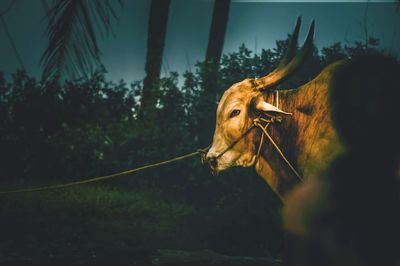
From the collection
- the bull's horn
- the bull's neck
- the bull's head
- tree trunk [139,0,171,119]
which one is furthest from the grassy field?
tree trunk [139,0,171,119]

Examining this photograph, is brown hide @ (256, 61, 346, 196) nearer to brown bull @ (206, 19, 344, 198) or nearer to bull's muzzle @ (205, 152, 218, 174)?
brown bull @ (206, 19, 344, 198)

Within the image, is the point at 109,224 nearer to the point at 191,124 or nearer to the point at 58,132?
the point at 191,124

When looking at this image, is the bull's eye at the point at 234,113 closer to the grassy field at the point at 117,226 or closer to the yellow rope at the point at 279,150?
the yellow rope at the point at 279,150

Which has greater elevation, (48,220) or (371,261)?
(371,261)

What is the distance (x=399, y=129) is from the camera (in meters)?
2.49

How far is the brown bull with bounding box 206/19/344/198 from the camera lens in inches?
133

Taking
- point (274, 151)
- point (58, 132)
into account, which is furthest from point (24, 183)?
point (274, 151)

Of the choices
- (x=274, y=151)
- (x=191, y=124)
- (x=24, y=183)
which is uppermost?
(x=191, y=124)

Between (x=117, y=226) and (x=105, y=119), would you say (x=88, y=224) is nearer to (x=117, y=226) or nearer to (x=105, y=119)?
(x=117, y=226)

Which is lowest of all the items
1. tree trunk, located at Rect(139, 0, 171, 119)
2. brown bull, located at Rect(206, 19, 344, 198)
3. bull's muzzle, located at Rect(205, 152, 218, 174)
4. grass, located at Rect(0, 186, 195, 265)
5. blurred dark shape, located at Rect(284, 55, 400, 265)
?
grass, located at Rect(0, 186, 195, 265)

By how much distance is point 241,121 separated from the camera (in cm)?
372

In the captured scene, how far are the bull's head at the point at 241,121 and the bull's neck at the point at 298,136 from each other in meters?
0.11

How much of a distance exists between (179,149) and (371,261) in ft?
21.3

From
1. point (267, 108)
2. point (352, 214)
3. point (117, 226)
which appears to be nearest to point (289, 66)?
point (267, 108)
